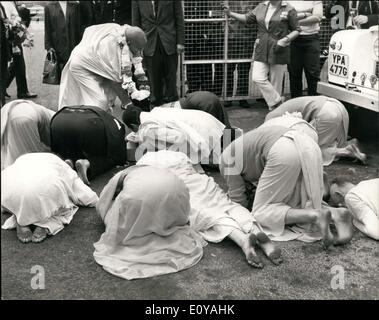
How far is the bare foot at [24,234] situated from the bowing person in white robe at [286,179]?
1407mm

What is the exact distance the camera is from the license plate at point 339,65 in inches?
202

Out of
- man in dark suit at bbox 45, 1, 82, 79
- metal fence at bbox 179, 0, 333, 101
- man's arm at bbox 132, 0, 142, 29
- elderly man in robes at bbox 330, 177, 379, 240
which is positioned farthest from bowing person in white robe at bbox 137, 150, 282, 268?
metal fence at bbox 179, 0, 333, 101

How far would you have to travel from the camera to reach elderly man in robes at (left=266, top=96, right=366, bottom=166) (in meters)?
4.71

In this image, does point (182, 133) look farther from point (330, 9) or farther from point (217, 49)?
point (330, 9)

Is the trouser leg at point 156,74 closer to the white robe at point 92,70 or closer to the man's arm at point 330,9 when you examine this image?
the white robe at point 92,70

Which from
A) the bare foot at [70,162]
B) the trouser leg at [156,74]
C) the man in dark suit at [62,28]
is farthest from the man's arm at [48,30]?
the bare foot at [70,162]

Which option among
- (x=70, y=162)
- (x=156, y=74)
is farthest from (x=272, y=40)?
(x=70, y=162)

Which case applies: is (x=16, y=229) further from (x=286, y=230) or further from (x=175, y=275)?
(x=286, y=230)

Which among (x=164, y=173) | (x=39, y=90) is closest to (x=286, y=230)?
(x=164, y=173)

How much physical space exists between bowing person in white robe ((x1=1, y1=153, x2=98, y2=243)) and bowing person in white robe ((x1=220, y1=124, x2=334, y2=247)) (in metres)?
1.13

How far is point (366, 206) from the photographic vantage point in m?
3.57

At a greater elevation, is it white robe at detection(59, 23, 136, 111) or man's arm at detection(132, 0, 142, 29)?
man's arm at detection(132, 0, 142, 29)

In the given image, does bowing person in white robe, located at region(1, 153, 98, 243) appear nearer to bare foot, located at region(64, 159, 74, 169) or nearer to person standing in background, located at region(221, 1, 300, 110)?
bare foot, located at region(64, 159, 74, 169)
